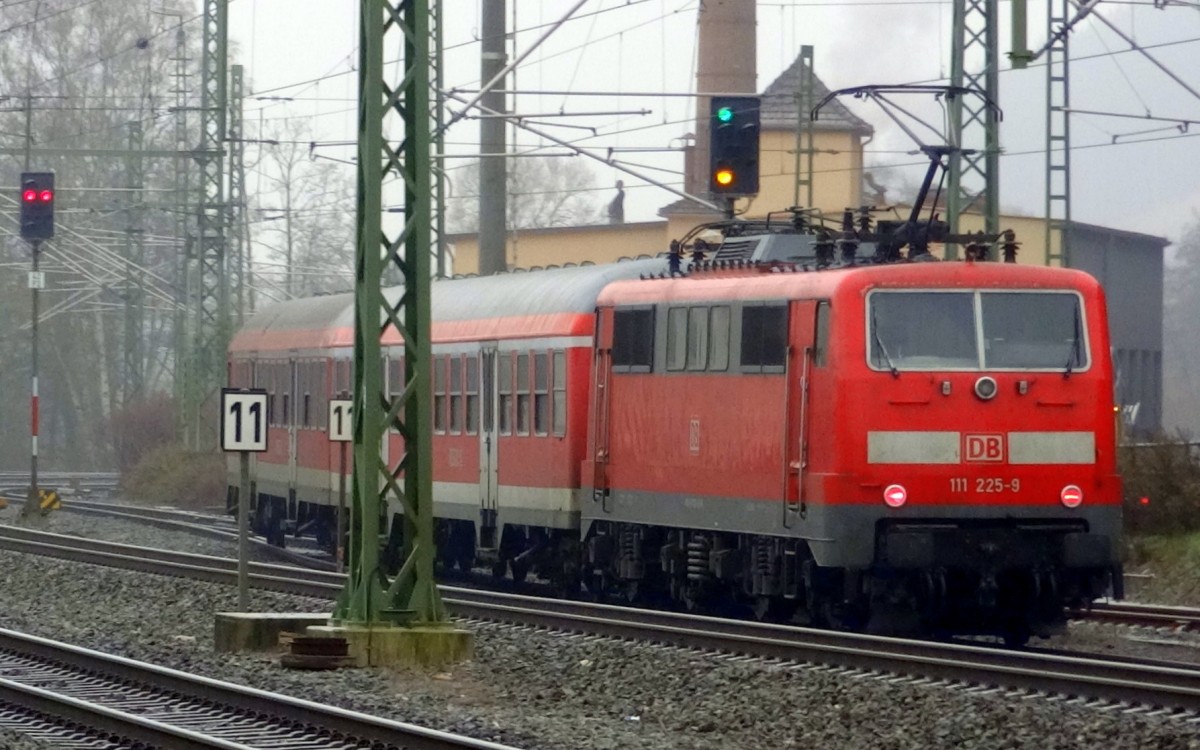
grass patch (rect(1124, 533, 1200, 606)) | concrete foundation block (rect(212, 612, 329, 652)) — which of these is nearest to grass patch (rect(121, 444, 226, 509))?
grass patch (rect(1124, 533, 1200, 606))

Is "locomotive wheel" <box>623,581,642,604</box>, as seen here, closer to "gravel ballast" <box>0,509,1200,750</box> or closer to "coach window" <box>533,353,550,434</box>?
"coach window" <box>533,353,550,434</box>

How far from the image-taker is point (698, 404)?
18.6m

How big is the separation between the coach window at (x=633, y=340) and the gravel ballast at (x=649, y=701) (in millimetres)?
2853

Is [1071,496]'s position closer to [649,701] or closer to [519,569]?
[649,701]

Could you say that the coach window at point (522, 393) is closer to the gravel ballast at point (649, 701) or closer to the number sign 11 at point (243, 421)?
the gravel ballast at point (649, 701)

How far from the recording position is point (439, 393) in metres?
25.2

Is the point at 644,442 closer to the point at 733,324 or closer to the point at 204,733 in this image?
the point at 733,324

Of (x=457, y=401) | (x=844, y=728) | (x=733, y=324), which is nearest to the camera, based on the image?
(x=844, y=728)

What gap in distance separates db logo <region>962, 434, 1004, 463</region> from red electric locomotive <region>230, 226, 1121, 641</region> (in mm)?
16

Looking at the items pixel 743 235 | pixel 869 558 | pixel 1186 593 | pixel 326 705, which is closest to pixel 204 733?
pixel 326 705

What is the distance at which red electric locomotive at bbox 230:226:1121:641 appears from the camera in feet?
53.2

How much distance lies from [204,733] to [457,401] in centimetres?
1246

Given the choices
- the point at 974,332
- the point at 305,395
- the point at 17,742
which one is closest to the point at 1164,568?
the point at 974,332

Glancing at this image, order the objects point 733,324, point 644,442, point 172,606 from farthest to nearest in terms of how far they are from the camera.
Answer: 1. point 172,606
2. point 644,442
3. point 733,324
